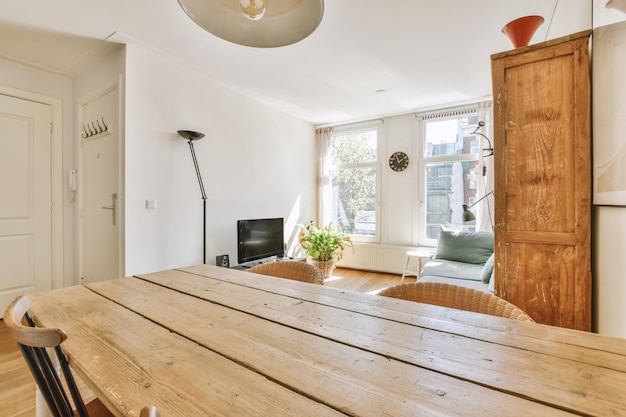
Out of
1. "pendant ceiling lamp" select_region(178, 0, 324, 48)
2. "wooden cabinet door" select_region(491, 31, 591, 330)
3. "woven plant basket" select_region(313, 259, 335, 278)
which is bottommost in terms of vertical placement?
"woven plant basket" select_region(313, 259, 335, 278)

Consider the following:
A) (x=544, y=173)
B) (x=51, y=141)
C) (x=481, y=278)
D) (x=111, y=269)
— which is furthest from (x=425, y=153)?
(x=51, y=141)

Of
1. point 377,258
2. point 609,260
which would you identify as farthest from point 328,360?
point 377,258

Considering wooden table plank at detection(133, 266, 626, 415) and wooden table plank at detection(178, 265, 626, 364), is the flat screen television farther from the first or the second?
wooden table plank at detection(133, 266, 626, 415)

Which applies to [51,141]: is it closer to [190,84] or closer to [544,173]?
[190,84]

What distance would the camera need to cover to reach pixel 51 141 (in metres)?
3.20

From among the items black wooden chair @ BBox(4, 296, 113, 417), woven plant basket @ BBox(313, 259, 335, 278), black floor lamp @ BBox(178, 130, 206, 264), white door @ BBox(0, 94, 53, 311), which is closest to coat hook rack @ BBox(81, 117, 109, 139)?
white door @ BBox(0, 94, 53, 311)

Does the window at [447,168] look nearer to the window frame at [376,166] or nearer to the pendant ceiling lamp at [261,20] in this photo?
the window frame at [376,166]

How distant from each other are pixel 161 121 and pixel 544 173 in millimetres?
3109

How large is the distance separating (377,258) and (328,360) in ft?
14.2

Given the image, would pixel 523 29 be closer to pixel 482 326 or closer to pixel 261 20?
pixel 261 20

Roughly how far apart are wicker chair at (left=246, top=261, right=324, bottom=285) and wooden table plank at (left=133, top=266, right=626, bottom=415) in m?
0.53

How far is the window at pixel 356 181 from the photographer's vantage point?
5070 mm

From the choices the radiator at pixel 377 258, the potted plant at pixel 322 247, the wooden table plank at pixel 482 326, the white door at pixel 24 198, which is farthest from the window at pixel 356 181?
the white door at pixel 24 198

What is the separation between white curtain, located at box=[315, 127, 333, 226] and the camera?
5352mm
